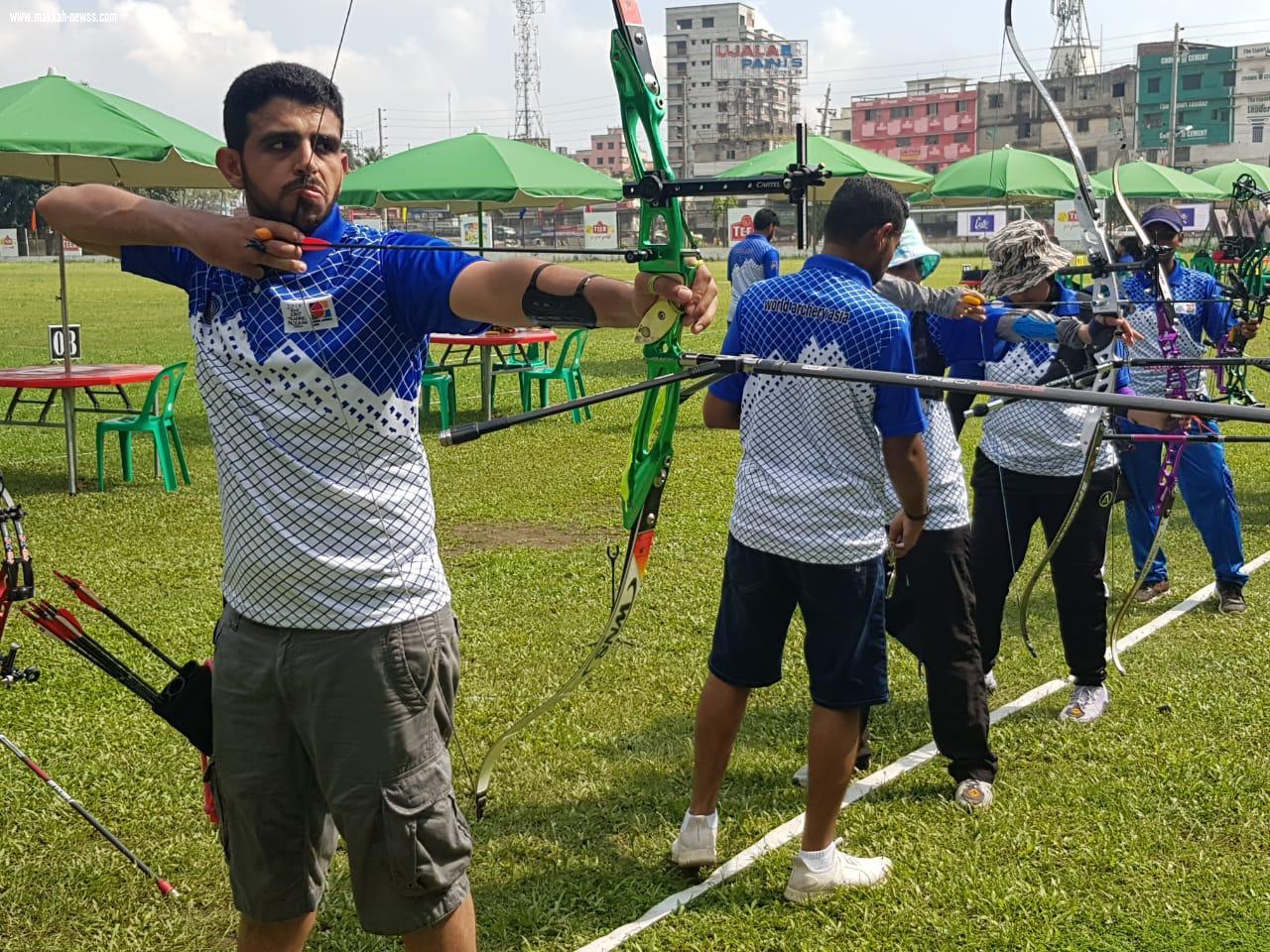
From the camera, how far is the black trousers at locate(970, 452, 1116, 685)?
13.1 ft

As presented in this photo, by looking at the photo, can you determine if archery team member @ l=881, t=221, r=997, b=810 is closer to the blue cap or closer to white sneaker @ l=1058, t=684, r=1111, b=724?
white sneaker @ l=1058, t=684, r=1111, b=724

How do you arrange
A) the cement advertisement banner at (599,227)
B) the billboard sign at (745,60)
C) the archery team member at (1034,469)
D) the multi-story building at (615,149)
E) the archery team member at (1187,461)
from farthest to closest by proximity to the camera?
the cement advertisement banner at (599,227)
the billboard sign at (745,60)
the archery team member at (1187,461)
the archery team member at (1034,469)
the multi-story building at (615,149)

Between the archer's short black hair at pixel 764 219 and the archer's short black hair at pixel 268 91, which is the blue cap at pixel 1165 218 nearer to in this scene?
the archer's short black hair at pixel 764 219

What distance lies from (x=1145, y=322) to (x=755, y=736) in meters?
3.00

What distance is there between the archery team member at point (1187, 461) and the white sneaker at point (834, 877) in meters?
2.63

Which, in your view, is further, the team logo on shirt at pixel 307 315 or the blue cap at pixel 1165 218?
the blue cap at pixel 1165 218

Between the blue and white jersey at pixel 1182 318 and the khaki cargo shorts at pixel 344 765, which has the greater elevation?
the blue and white jersey at pixel 1182 318

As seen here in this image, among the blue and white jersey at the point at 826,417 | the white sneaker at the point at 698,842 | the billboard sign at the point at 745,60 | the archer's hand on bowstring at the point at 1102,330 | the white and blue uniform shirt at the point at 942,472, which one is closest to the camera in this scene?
the blue and white jersey at the point at 826,417

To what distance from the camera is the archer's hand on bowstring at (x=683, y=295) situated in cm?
182

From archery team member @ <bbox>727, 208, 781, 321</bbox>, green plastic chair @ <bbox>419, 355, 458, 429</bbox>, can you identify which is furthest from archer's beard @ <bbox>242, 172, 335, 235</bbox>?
green plastic chair @ <bbox>419, 355, 458, 429</bbox>

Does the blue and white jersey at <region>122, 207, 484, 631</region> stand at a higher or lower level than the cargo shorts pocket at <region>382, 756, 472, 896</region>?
higher

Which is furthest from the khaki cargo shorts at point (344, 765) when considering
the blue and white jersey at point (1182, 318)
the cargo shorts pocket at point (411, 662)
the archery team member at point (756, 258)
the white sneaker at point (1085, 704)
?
the archery team member at point (756, 258)

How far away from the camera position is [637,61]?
207cm

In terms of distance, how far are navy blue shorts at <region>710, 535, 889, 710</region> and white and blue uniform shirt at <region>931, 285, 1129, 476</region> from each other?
1.33m
